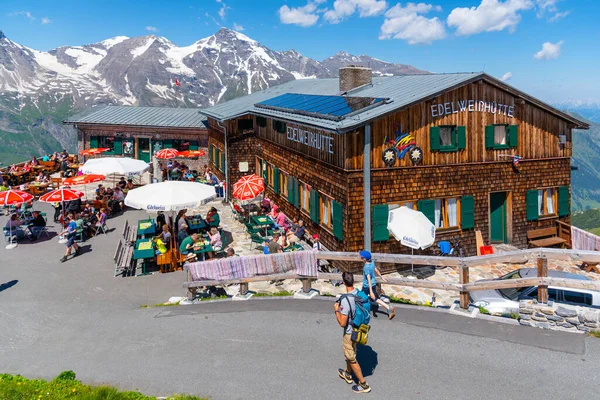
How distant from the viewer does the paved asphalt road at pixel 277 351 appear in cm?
755

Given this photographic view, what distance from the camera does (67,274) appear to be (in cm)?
1487

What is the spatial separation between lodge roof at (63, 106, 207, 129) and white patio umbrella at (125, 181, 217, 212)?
20.6 m

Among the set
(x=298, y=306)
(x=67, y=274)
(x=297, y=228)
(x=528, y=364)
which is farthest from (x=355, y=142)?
(x=67, y=274)

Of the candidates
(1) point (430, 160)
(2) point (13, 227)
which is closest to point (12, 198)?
(2) point (13, 227)

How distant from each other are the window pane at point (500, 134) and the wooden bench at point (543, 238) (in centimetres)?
393

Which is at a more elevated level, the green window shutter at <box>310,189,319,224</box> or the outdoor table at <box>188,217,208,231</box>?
the green window shutter at <box>310,189,319,224</box>

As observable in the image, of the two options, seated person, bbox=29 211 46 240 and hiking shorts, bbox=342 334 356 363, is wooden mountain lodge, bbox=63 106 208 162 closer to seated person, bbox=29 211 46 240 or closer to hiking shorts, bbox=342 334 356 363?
seated person, bbox=29 211 46 240

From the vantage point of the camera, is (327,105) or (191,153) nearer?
(327,105)

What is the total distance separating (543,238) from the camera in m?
19.3

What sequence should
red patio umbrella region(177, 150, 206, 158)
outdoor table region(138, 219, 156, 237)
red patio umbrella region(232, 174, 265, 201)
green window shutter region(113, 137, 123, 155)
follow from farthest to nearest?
green window shutter region(113, 137, 123, 155)
red patio umbrella region(177, 150, 206, 158)
red patio umbrella region(232, 174, 265, 201)
outdoor table region(138, 219, 156, 237)

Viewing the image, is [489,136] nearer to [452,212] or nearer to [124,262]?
[452,212]

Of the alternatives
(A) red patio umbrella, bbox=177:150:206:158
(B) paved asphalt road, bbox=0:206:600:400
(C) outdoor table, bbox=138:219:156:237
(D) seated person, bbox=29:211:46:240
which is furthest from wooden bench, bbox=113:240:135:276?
(A) red patio umbrella, bbox=177:150:206:158

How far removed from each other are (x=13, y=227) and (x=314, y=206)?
11974 millimetres

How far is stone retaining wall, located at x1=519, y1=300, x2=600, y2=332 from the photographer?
362 inches
